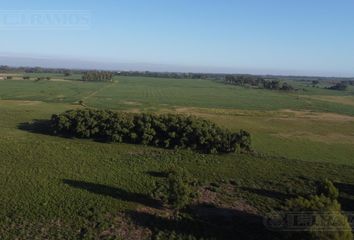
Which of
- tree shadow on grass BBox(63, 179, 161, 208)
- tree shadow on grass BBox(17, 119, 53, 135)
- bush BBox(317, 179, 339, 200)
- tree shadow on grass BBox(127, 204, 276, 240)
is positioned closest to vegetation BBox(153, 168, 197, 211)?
tree shadow on grass BBox(63, 179, 161, 208)

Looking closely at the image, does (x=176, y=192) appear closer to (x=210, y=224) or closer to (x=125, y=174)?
(x=210, y=224)

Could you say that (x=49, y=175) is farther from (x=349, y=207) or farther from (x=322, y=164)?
(x=322, y=164)

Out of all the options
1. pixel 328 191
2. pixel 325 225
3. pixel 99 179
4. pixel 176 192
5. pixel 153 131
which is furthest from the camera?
pixel 153 131

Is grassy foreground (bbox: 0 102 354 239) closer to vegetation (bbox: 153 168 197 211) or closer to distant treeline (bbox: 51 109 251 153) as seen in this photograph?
vegetation (bbox: 153 168 197 211)

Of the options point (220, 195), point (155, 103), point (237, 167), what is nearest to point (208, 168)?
point (237, 167)

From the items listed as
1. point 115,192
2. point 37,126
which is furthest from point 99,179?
point 37,126

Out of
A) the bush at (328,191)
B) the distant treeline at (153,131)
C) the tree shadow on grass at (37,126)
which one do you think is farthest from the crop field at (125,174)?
the bush at (328,191)
